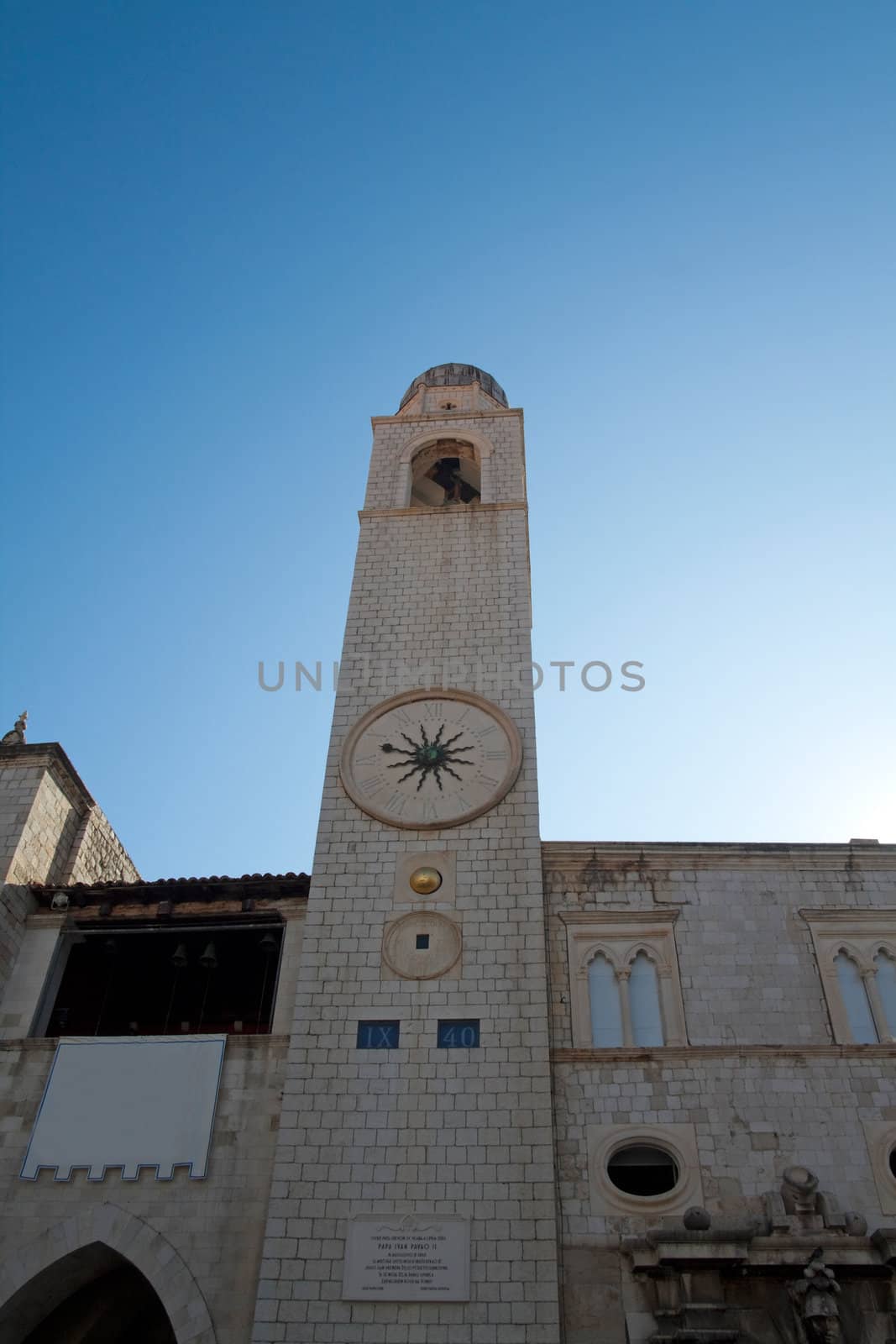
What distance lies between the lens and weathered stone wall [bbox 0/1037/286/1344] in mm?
10766

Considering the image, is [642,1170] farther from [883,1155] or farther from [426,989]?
[426,989]

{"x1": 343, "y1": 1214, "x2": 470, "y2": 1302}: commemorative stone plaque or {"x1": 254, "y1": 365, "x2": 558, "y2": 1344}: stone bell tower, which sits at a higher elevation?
{"x1": 254, "y1": 365, "x2": 558, "y2": 1344}: stone bell tower

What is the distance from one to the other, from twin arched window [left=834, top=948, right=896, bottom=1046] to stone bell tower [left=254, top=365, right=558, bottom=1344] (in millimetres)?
3805

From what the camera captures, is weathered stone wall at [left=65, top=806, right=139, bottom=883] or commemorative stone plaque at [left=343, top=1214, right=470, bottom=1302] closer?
commemorative stone plaque at [left=343, top=1214, right=470, bottom=1302]

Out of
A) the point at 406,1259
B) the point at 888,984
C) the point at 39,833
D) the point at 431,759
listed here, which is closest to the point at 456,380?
the point at 431,759

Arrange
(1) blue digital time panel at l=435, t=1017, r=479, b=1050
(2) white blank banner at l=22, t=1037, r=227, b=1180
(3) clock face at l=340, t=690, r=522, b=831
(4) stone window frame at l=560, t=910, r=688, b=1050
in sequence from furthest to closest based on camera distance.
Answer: (3) clock face at l=340, t=690, r=522, b=831
(4) stone window frame at l=560, t=910, r=688, b=1050
(1) blue digital time panel at l=435, t=1017, r=479, b=1050
(2) white blank banner at l=22, t=1037, r=227, b=1180

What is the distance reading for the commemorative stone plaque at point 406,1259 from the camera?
396 inches

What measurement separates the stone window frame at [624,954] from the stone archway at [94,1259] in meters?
4.90

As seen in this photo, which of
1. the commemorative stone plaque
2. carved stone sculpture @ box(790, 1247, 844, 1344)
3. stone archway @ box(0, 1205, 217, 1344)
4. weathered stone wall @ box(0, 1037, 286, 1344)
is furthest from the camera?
weathered stone wall @ box(0, 1037, 286, 1344)

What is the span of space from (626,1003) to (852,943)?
303 centimetres

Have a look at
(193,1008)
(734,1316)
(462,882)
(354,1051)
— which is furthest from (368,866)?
(734,1316)

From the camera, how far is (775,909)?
13.0 metres

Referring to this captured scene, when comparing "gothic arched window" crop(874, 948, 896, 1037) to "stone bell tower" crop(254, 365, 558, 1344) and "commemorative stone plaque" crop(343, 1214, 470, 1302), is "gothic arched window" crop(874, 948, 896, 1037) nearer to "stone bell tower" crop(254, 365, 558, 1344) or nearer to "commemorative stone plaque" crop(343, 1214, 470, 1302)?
"stone bell tower" crop(254, 365, 558, 1344)

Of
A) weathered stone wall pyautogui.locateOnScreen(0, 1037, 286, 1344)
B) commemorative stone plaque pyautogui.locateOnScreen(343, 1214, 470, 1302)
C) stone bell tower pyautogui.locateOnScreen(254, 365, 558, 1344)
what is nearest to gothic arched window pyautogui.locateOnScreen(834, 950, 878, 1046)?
stone bell tower pyautogui.locateOnScreen(254, 365, 558, 1344)
